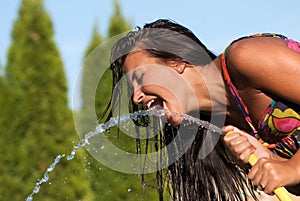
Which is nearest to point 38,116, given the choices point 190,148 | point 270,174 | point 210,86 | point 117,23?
point 117,23

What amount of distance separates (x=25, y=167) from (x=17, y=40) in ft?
4.38

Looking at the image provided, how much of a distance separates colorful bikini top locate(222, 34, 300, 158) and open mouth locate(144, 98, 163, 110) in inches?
10.9

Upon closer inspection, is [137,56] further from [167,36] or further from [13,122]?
[13,122]

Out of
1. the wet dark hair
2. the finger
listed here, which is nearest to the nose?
the wet dark hair

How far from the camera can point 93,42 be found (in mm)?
7562

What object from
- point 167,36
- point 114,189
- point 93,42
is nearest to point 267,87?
point 167,36

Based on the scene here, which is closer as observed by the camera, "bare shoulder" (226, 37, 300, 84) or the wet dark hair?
"bare shoulder" (226, 37, 300, 84)

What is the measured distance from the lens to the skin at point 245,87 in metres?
2.01

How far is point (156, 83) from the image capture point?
101 inches

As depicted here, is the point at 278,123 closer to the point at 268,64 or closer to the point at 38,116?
the point at 268,64

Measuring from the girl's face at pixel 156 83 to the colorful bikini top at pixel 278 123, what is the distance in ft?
0.67

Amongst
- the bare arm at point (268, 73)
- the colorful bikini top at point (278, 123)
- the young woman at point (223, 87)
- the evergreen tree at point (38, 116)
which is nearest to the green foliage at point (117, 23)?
the evergreen tree at point (38, 116)

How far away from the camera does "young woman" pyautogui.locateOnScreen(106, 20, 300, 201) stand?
2.19 meters

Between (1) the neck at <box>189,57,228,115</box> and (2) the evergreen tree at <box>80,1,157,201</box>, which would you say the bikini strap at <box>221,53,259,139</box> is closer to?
(1) the neck at <box>189,57,228,115</box>
